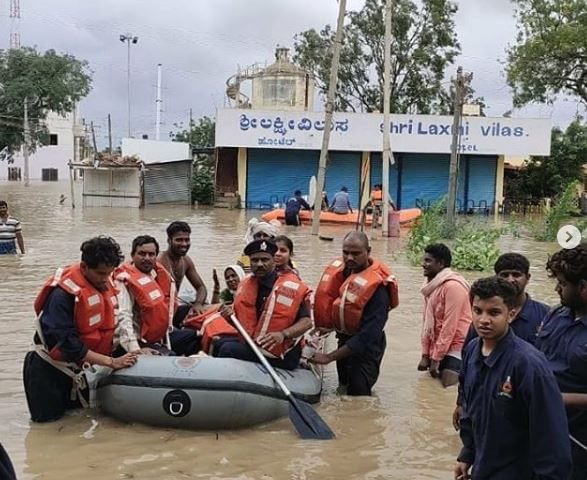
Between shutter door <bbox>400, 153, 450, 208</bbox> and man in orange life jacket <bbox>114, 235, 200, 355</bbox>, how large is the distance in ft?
91.3

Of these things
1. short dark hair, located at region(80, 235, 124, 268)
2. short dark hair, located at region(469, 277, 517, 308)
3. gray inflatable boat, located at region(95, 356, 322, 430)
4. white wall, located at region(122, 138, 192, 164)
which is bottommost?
gray inflatable boat, located at region(95, 356, 322, 430)

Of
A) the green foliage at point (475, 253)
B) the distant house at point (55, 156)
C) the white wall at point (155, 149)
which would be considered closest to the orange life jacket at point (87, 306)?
the green foliage at point (475, 253)

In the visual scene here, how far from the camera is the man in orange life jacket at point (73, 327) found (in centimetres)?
535

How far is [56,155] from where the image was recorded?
7544cm

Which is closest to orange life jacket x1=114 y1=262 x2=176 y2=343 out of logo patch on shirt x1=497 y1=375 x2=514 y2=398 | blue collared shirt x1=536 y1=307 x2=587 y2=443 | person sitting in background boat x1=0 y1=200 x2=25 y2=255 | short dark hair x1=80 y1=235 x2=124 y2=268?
short dark hair x1=80 y1=235 x2=124 y2=268

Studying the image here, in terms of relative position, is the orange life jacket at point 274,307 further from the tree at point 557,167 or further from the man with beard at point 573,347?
the tree at point 557,167

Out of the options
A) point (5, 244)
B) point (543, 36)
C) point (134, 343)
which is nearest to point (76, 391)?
point (134, 343)

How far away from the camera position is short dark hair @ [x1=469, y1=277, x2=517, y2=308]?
311 centimetres

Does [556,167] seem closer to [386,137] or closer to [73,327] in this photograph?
[386,137]

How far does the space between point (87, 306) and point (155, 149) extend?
3563cm

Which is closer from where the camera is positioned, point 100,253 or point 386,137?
point 100,253

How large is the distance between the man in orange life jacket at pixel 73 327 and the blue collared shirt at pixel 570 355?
9.75 feet

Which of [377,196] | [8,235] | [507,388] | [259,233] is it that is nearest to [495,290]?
[507,388]

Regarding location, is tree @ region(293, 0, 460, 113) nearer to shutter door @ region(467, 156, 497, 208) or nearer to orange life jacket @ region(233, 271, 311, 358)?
shutter door @ region(467, 156, 497, 208)
